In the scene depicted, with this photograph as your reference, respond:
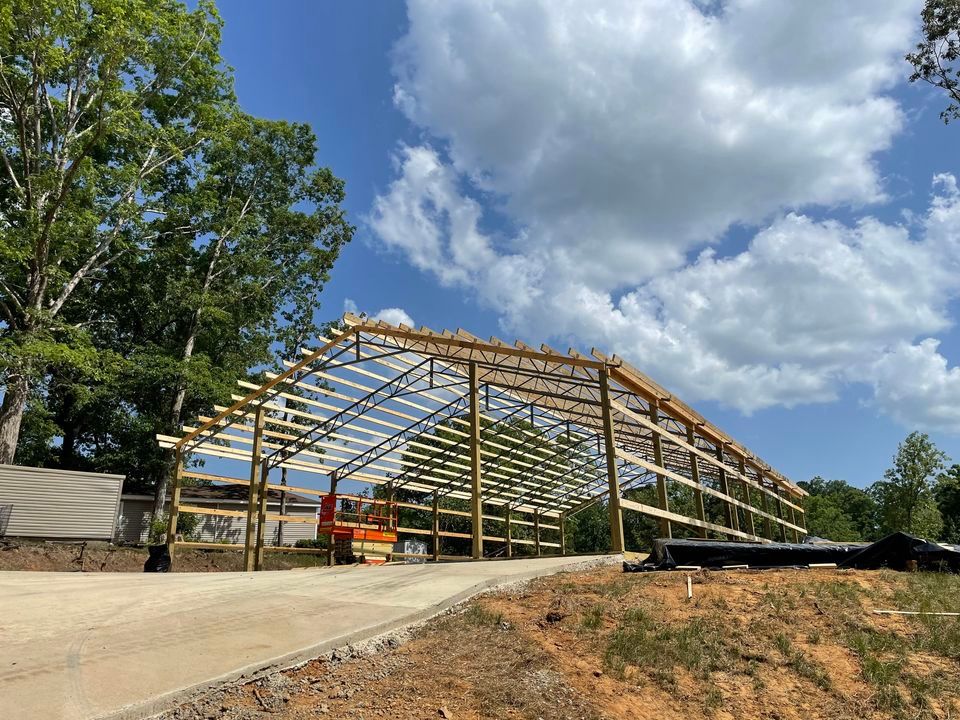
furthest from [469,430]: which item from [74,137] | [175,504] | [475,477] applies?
[74,137]

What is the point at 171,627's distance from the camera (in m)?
5.63

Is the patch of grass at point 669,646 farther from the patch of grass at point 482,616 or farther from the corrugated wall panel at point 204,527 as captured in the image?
the corrugated wall panel at point 204,527

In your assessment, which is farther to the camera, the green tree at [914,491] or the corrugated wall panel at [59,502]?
the green tree at [914,491]

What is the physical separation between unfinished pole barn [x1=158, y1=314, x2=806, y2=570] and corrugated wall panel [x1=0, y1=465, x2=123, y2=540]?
5657 mm

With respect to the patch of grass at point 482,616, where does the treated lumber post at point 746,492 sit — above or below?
above

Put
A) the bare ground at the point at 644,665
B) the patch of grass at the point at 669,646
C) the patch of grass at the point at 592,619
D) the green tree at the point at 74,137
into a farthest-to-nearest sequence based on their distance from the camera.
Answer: the green tree at the point at 74,137 → the patch of grass at the point at 592,619 → the patch of grass at the point at 669,646 → the bare ground at the point at 644,665

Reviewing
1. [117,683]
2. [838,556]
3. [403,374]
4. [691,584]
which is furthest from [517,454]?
[117,683]

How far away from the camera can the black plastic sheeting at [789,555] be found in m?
9.46

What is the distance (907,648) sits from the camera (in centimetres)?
543

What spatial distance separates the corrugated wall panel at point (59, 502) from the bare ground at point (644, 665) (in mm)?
19434

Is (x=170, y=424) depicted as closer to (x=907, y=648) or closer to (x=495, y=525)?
(x=495, y=525)

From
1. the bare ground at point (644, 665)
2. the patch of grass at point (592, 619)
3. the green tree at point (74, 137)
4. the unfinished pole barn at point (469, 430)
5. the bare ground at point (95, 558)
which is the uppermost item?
the green tree at point (74, 137)

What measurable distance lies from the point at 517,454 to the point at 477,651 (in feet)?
47.7

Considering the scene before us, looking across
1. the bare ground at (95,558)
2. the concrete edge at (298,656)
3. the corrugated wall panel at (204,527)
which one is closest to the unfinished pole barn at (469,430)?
the bare ground at (95,558)
